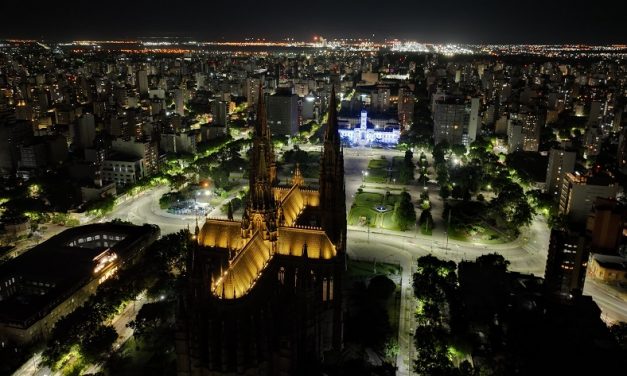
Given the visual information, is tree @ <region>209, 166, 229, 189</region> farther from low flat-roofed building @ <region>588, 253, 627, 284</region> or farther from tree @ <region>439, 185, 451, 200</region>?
low flat-roofed building @ <region>588, 253, 627, 284</region>

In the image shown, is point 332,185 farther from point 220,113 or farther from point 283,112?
point 220,113

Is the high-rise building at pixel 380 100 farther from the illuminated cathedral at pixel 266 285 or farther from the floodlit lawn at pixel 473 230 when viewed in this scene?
the illuminated cathedral at pixel 266 285

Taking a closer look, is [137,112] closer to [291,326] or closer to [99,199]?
[99,199]

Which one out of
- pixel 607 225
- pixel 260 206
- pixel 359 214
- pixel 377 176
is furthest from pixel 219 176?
pixel 607 225

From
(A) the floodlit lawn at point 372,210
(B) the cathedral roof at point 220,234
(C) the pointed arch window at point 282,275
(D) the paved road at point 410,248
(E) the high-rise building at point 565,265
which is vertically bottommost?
(D) the paved road at point 410,248

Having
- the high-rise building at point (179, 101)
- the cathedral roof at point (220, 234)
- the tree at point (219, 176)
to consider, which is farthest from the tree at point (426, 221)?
the high-rise building at point (179, 101)

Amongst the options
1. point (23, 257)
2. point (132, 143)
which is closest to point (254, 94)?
point (132, 143)
